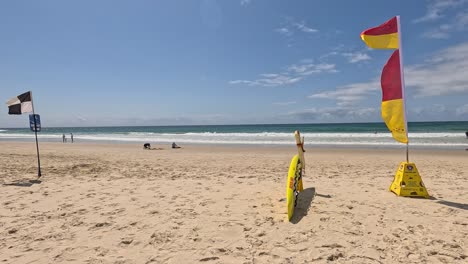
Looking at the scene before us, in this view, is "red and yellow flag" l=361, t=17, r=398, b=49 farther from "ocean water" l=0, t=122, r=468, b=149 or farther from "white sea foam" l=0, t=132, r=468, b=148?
"white sea foam" l=0, t=132, r=468, b=148

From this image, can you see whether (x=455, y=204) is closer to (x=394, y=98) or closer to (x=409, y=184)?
(x=409, y=184)

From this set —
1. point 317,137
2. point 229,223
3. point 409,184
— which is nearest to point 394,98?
point 409,184

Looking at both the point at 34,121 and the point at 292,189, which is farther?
the point at 34,121

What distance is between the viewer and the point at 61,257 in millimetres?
3623

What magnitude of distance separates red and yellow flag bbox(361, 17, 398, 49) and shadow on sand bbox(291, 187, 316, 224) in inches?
139

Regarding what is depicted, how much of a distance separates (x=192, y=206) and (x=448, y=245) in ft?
14.0

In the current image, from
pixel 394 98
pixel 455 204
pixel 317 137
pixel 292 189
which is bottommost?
pixel 317 137

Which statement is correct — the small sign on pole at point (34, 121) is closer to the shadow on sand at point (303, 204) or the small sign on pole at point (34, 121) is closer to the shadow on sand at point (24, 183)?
the shadow on sand at point (24, 183)

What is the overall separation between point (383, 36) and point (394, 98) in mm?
1335

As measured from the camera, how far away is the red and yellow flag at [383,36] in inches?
226

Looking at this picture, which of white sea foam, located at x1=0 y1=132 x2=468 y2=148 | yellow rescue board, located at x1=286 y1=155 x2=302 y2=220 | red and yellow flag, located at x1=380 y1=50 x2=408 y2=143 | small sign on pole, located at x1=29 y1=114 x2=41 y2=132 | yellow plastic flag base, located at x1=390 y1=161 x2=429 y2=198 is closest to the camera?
yellow rescue board, located at x1=286 y1=155 x2=302 y2=220

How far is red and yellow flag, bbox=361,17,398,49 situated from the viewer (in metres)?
5.74

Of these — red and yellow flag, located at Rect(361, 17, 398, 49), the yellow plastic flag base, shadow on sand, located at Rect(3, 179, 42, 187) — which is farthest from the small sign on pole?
the yellow plastic flag base

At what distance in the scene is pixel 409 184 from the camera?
597 centimetres
